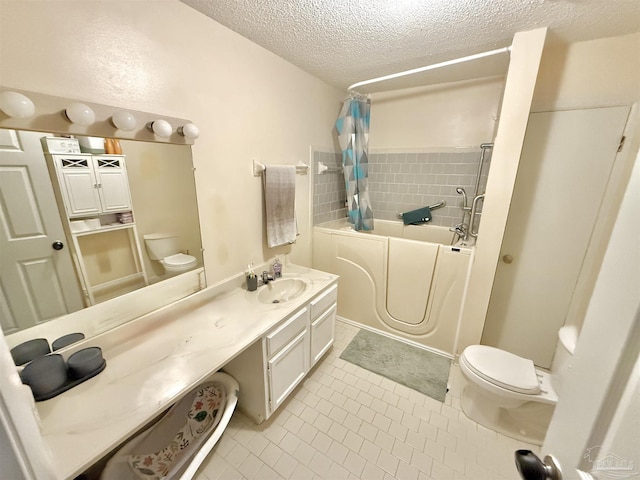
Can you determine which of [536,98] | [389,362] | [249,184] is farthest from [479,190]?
[249,184]

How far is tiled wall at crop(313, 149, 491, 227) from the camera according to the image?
2369 millimetres

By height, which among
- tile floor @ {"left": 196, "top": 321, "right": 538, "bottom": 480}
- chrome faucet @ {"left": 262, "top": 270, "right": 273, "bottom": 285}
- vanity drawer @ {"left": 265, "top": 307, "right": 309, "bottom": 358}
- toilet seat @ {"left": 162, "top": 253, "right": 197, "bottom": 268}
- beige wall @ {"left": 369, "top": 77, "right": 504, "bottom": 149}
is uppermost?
beige wall @ {"left": 369, "top": 77, "right": 504, "bottom": 149}

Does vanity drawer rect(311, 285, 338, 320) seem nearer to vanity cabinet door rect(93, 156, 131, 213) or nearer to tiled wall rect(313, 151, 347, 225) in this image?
tiled wall rect(313, 151, 347, 225)

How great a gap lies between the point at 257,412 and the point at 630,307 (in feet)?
5.43

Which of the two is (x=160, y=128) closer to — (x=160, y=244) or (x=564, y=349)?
(x=160, y=244)

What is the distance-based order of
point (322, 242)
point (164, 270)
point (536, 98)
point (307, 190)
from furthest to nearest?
point (322, 242) → point (307, 190) → point (536, 98) → point (164, 270)

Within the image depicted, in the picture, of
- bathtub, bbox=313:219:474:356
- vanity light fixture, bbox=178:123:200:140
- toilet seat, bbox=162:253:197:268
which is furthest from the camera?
bathtub, bbox=313:219:474:356

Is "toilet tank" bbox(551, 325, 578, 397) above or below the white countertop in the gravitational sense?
below

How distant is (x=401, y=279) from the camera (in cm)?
218

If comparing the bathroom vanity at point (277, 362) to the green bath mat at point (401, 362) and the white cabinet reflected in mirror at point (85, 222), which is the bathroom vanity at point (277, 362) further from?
Answer: the white cabinet reflected in mirror at point (85, 222)

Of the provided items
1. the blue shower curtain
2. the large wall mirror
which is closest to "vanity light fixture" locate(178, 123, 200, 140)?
the large wall mirror

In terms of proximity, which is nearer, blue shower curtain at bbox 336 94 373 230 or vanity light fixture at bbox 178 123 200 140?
vanity light fixture at bbox 178 123 200 140

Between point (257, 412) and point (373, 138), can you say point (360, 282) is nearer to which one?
point (257, 412)

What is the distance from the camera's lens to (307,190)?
2.29 m
